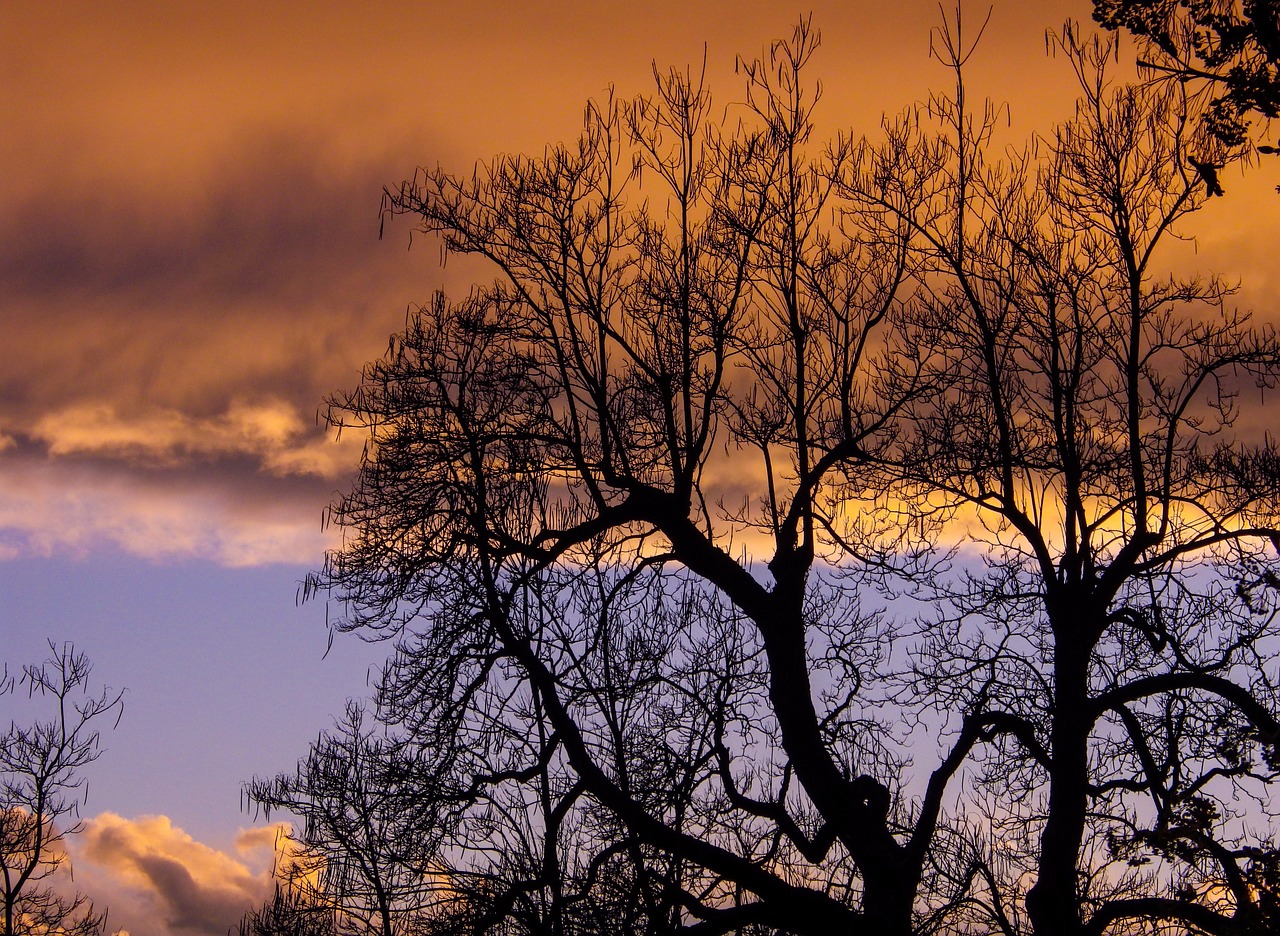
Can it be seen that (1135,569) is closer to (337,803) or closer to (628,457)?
(628,457)

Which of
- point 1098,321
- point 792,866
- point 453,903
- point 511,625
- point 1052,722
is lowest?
point 453,903

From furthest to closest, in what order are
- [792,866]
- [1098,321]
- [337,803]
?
[337,803] → [1098,321] → [792,866]

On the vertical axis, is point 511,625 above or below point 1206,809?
above

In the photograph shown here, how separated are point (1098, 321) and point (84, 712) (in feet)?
99.8

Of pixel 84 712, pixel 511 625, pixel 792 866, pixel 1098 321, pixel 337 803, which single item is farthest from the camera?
pixel 84 712

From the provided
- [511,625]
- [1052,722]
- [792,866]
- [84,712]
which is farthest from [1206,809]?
[84,712]

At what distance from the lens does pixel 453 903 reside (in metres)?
11.8

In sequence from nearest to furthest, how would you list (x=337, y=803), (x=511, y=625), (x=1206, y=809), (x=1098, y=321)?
(x=1206, y=809), (x=511, y=625), (x=1098, y=321), (x=337, y=803)

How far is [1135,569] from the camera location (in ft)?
42.4

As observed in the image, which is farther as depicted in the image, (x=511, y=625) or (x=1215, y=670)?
(x=1215, y=670)

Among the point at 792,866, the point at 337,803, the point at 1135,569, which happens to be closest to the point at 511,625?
the point at 792,866

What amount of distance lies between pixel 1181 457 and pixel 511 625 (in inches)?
304

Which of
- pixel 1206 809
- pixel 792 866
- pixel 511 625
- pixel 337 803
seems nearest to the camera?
pixel 1206 809

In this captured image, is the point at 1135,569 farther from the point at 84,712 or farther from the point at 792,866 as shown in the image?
the point at 84,712
